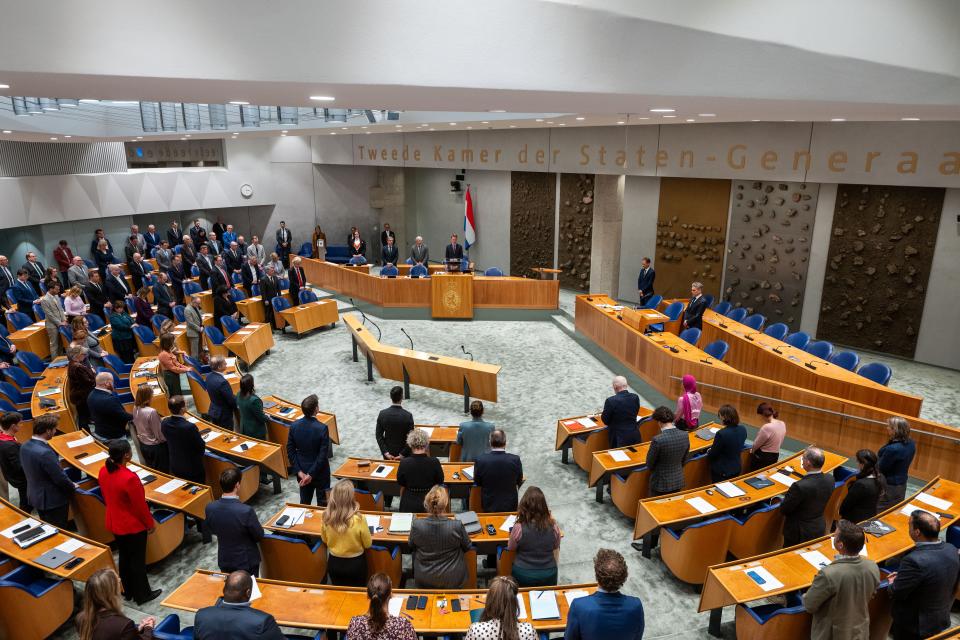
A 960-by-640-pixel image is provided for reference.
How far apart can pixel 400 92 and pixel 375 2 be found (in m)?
0.78

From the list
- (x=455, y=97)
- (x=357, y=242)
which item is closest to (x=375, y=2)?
(x=455, y=97)

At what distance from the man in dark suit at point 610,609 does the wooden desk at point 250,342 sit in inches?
342

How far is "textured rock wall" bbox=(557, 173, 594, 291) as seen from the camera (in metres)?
16.3

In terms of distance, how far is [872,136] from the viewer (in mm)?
10594

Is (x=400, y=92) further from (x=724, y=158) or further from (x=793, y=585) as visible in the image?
(x=724, y=158)

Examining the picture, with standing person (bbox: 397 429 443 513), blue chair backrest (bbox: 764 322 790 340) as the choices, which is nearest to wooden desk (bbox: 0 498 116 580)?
standing person (bbox: 397 429 443 513)

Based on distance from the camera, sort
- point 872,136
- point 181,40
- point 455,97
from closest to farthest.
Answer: point 181,40, point 455,97, point 872,136

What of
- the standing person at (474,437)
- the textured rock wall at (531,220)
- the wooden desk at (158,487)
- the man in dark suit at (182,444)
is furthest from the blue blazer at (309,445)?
the textured rock wall at (531,220)

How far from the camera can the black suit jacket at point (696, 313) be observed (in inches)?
429

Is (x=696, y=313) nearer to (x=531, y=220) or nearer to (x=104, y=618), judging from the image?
(x=531, y=220)

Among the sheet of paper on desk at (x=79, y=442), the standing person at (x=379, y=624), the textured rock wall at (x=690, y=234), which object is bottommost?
the sheet of paper on desk at (x=79, y=442)

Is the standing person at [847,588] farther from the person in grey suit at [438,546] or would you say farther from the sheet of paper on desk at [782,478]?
the person in grey suit at [438,546]

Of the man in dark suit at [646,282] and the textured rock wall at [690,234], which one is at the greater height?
the textured rock wall at [690,234]

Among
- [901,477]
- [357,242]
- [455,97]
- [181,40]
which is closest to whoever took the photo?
[181,40]
